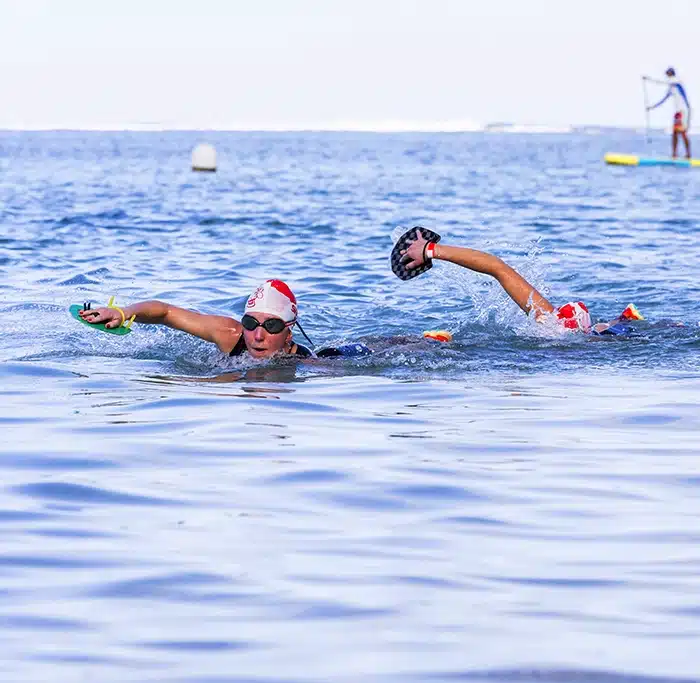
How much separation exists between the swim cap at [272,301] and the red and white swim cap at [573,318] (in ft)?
8.33

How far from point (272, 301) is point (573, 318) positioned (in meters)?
2.78

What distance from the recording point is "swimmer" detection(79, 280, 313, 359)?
10500 millimetres

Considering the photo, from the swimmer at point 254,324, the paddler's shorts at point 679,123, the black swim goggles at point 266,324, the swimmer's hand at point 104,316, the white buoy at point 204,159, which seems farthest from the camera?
the white buoy at point 204,159

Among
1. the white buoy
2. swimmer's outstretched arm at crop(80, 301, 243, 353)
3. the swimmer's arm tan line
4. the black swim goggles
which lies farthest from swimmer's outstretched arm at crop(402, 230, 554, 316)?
the white buoy

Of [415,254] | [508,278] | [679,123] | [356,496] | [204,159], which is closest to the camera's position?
[356,496]

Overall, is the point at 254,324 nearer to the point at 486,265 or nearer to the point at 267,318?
the point at 267,318

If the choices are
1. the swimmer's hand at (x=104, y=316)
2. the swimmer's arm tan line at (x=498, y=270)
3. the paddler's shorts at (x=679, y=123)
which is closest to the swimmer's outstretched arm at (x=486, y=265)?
the swimmer's arm tan line at (x=498, y=270)

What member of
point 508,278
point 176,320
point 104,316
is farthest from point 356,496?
point 508,278

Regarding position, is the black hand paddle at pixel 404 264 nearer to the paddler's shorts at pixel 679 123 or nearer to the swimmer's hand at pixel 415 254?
the swimmer's hand at pixel 415 254

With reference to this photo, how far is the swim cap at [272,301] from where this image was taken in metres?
10.7

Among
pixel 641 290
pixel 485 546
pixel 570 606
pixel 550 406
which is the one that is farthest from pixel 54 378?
pixel 641 290

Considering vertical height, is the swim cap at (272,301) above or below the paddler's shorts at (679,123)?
below

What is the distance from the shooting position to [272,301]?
1073cm

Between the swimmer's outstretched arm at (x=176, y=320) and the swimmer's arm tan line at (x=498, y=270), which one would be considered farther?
the swimmer's arm tan line at (x=498, y=270)
